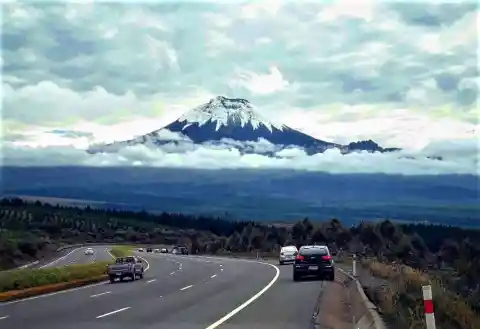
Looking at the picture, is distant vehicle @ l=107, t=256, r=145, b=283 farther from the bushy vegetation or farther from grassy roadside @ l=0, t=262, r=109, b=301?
the bushy vegetation

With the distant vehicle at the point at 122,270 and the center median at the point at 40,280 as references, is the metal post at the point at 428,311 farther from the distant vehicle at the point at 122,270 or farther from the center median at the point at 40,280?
the distant vehicle at the point at 122,270

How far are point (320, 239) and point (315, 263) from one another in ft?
157

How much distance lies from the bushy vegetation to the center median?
13.6 meters

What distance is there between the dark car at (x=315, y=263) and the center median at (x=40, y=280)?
1041cm

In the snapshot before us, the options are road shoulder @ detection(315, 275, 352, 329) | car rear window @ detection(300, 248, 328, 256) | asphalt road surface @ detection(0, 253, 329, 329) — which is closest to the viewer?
road shoulder @ detection(315, 275, 352, 329)

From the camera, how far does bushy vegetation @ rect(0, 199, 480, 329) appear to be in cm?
2050

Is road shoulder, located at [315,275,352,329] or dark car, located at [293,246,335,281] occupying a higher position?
dark car, located at [293,246,335,281]

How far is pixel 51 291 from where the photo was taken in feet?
110

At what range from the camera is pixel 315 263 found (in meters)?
36.3

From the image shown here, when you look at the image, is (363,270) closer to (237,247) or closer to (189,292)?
(189,292)

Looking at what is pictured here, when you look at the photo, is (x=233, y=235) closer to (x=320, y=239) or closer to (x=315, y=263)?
(x=320, y=239)

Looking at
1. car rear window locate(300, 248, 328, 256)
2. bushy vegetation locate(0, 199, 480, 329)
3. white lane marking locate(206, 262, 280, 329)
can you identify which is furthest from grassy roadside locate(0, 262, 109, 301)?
bushy vegetation locate(0, 199, 480, 329)

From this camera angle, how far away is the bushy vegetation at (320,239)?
20500 mm

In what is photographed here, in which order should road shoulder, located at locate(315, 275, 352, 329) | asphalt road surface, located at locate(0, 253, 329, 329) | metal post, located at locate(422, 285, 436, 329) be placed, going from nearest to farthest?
metal post, located at locate(422, 285, 436, 329) < road shoulder, located at locate(315, 275, 352, 329) < asphalt road surface, located at locate(0, 253, 329, 329)
